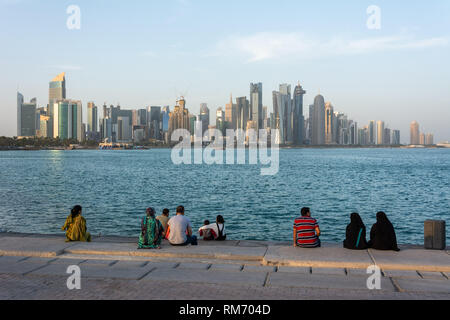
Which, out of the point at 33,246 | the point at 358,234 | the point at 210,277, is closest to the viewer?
the point at 210,277

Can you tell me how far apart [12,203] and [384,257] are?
123 feet

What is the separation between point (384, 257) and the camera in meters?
11.1

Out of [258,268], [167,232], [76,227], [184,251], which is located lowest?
[258,268]

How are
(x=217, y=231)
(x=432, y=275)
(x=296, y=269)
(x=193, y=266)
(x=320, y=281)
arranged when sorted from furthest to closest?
(x=217, y=231) → (x=193, y=266) → (x=296, y=269) → (x=432, y=275) → (x=320, y=281)

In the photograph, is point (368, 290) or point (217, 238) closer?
point (368, 290)

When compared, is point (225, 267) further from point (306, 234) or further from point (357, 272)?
point (357, 272)

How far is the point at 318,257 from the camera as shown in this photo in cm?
1105

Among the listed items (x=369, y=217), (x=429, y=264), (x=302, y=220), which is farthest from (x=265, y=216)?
(x=429, y=264)

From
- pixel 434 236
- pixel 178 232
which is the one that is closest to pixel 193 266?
pixel 178 232

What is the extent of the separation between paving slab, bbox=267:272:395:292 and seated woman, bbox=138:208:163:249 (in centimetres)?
381

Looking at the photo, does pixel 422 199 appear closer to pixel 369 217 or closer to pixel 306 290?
pixel 369 217

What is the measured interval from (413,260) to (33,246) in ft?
32.6

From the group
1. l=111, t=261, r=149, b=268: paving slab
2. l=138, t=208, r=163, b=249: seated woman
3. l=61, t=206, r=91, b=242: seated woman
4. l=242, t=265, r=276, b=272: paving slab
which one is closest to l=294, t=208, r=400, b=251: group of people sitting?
l=242, t=265, r=276, b=272: paving slab

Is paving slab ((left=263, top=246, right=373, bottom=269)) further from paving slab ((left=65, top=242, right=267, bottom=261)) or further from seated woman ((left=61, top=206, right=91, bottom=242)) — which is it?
seated woman ((left=61, top=206, right=91, bottom=242))
